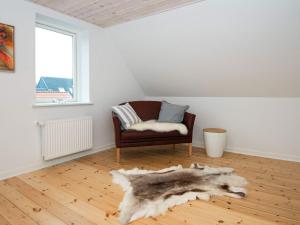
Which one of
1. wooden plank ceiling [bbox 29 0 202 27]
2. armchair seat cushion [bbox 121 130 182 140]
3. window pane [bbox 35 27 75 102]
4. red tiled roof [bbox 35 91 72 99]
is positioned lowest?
armchair seat cushion [bbox 121 130 182 140]

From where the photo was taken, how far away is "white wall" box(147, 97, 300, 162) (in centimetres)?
335

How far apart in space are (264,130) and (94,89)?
2934 millimetres

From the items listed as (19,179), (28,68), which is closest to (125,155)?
(19,179)

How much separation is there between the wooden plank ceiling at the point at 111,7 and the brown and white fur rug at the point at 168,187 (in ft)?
6.98

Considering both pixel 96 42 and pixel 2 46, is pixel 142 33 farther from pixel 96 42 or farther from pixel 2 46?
pixel 2 46

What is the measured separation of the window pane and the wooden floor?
3.66ft

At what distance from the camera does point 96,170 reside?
2.91 meters

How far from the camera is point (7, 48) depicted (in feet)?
8.25

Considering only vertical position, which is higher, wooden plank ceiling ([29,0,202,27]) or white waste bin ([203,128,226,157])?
wooden plank ceiling ([29,0,202,27])

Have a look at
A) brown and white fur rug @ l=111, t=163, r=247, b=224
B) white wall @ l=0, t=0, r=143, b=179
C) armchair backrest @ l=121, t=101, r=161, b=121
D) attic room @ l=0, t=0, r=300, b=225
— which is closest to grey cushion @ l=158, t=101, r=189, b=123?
attic room @ l=0, t=0, r=300, b=225

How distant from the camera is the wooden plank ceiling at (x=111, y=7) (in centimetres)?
267

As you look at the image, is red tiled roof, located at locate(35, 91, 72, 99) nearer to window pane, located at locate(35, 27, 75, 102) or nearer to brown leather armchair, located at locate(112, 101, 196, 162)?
window pane, located at locate(35, 27, 75, 102)

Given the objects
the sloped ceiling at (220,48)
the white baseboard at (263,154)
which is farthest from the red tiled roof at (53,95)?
the white baseboard at (263,154)

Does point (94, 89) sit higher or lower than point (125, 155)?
higher
